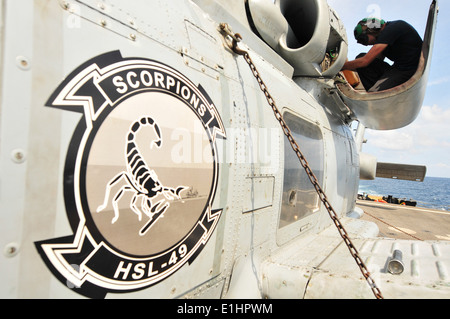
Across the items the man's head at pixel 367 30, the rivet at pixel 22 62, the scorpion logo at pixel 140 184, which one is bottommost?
the scorpion logo at pixel 140 184

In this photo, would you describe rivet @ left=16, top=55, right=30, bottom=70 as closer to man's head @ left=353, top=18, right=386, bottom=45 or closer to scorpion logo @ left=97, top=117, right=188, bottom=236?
scorpion logo @ left=97, top=117, right=188, bottom=236

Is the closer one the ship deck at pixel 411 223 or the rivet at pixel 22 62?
the rivet at pixel 22 62

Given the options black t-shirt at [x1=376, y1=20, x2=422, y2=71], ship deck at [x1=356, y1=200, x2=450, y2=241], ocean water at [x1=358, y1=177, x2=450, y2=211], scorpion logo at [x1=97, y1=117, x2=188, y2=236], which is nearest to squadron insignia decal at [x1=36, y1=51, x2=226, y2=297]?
scorpion logo at [x1=97, y1=117, x2=188, y2=236]

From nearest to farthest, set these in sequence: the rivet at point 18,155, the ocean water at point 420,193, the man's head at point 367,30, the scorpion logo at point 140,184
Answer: the rivet at point 18,155
the scorpion logo at point 140,184
the man's head at point 367,30
the ocean water at point 420,193

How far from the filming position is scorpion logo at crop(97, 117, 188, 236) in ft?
4.30

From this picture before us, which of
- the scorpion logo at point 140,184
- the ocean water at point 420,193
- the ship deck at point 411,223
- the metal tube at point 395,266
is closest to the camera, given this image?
the scorpion logo at point 140,184

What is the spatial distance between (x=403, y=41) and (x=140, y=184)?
192 inches

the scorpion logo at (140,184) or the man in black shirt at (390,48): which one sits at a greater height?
the man in black shirt at (390,48)

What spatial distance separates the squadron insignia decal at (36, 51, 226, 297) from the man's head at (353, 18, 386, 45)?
4.14m

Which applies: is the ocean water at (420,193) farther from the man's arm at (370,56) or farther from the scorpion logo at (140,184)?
the scorpion logo at (140,184)

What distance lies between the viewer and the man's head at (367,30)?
440 cm

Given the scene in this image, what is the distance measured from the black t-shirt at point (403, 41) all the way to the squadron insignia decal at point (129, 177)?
3947 millimetres

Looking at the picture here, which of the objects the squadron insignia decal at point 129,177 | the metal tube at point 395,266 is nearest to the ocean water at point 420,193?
the metal tube at point 395,266
